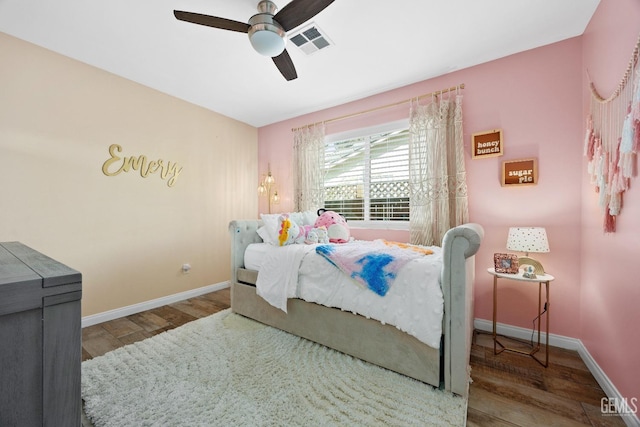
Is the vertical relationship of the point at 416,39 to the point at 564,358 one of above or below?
above

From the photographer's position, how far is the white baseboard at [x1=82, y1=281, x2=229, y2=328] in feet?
8.11

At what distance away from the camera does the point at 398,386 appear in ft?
5.11

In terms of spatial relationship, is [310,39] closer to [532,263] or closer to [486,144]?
[486,144]

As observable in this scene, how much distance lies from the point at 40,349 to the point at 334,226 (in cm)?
235

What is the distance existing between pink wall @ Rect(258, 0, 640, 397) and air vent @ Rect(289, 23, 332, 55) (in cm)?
120

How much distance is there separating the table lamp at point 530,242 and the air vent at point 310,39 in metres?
2.21

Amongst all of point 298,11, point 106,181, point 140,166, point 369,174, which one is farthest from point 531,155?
point 106,181

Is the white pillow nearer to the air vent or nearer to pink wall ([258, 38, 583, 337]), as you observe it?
the air vent

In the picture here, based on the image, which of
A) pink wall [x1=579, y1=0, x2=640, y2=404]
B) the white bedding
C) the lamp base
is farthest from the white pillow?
pink wall [x1=579, y1=0, x2=640, y2=404]

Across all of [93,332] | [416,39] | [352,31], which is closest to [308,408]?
[93,332]

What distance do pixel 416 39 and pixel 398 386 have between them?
260 cm

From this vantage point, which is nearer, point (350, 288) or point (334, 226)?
point (350, 288)

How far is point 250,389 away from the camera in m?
1.54

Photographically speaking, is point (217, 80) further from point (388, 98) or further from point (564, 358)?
point (564, 358)
